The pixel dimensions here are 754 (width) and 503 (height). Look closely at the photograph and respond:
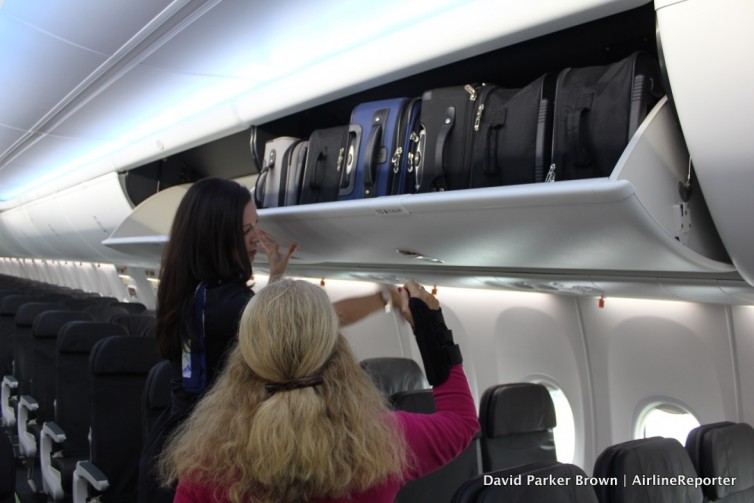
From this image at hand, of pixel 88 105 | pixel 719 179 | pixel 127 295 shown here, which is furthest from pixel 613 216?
pixel 127 295

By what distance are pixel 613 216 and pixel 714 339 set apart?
210 cm

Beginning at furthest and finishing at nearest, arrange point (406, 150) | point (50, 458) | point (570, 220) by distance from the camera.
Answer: point (50, 458) < point (406, 150) < point (570, 220)

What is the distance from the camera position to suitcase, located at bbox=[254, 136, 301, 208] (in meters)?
3.61

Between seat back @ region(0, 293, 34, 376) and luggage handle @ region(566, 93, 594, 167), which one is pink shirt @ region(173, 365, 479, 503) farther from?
seat back @ region(0, 293, 34, 376)

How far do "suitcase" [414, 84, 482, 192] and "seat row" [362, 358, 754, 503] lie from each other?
33.8 inches

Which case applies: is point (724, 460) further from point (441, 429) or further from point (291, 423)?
point (291, 423)

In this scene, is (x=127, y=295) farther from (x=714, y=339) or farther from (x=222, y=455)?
(x=222, y=455)

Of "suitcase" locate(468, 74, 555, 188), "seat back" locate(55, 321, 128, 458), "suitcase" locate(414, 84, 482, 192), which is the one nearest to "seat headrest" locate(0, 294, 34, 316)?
"seat back" locate(55, 321, 128, 458)

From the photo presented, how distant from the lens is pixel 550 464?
6.02 ft

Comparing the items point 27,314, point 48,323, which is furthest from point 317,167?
point 27,314

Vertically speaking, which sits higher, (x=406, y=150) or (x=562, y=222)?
(x=406, y=150)

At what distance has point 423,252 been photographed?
3176 millimetres

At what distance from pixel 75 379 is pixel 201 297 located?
3.31 metres

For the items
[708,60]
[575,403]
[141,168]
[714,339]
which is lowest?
[575,403]
